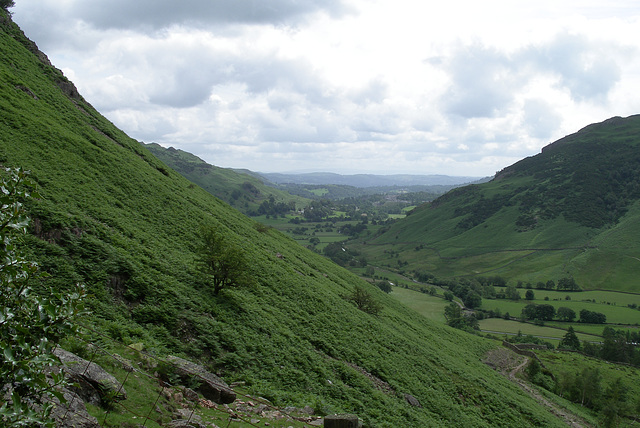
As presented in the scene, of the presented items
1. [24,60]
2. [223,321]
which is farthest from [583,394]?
[24,60]

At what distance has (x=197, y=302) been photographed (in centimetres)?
2098

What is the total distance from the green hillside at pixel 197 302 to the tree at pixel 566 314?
391ft

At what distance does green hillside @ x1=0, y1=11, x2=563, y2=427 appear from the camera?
17.6 m

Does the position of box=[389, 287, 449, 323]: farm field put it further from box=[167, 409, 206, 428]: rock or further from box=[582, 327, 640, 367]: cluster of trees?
box=[167, 409, 206, 428]: rock

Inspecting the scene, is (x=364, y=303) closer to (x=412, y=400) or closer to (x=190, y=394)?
(x=412, y=400)

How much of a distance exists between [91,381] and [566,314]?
16473 centimetres

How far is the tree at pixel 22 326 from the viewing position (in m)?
4.91

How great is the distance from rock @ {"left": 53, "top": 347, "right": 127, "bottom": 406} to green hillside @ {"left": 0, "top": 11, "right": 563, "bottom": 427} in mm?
A: 2801

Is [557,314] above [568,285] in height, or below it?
below

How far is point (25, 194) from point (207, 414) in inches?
382

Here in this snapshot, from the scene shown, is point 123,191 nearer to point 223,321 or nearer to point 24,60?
point 223,321

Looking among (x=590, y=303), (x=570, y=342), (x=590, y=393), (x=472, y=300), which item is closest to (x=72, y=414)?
(x=590, y=393)

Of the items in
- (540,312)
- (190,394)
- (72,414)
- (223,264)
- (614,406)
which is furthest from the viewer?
(540,312)

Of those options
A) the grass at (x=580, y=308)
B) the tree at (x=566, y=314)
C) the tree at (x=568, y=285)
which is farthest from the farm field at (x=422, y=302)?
the tree at (x=568, y=285)
